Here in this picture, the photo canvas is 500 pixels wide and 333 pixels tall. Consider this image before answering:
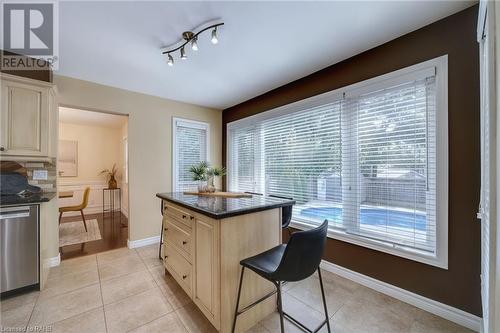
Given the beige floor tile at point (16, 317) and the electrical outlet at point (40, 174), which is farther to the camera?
the electrical outlet at point (40, 174)

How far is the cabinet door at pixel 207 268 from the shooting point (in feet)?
4.91

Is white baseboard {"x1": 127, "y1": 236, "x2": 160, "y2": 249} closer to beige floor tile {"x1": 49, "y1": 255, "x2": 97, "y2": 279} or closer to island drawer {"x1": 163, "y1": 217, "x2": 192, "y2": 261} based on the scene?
beige floor tile {"x1": 49, "y1": 255, "x2": 97, "y2": 279}

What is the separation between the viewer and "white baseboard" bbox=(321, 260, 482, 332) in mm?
1652

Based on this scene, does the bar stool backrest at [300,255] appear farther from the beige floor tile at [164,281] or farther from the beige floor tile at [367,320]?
the beige floor tile at [164,281]

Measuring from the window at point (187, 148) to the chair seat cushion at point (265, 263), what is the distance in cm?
280

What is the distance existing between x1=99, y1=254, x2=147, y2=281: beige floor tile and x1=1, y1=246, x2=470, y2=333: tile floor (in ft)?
0.08

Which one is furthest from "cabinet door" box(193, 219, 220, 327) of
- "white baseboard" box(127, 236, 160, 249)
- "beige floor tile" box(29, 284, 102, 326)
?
"white baseboard" box(127, 236, 160, 249)

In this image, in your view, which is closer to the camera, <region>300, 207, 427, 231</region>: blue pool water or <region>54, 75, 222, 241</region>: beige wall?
<region>300, 207, 427, 231</region>: blue pool water

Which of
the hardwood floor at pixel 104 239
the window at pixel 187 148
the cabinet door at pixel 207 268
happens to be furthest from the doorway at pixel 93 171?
the cabinet door at pixel 207 268

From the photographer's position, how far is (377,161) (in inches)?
85.8

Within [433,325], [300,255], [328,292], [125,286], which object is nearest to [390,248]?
[433,325]

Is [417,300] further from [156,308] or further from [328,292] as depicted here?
[156,308]

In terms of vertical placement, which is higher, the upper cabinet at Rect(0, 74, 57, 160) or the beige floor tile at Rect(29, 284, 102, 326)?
the upper cabinet at Rect(0, 74, 57, 160)

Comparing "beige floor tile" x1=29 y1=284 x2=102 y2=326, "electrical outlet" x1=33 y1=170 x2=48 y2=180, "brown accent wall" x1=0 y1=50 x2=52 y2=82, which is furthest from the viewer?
"electrical outlet" x1=33 y1=170 x2=48 y2=180
